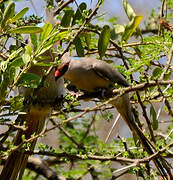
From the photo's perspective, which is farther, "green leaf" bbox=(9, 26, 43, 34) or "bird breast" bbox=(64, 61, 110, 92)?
"bird breast" bbox=(64, 61, 110, 92)

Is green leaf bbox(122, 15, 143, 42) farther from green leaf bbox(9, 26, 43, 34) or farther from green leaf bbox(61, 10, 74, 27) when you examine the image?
green leaf bbox(9, 26, 43, 34)

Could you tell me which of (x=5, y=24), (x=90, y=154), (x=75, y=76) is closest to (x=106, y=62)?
(x=75, y=76)

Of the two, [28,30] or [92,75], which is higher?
[92,75]

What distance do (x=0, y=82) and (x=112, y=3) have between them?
93.3 inches

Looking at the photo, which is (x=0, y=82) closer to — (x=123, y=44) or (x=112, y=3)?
(x=123, y=44)

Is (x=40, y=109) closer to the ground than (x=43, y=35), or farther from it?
farther from it

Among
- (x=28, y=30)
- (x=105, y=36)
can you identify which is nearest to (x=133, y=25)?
(x=105, y=36)

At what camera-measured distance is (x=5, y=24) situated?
3.36ft

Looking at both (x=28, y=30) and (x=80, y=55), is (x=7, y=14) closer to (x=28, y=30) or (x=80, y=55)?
(x=28, y=30)

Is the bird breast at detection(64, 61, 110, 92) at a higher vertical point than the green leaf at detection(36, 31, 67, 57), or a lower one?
higher

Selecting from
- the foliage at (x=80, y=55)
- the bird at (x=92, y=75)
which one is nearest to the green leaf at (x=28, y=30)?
the foliage at (x=80, y=55)

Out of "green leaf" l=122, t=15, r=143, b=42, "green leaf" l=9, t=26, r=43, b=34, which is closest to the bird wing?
"green leaf" l=122, t=15, r=143, b=42

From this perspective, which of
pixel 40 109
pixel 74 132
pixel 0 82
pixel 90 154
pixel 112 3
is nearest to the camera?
pixel 0 82

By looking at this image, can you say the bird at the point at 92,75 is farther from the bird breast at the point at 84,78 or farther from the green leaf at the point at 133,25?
the green leaf at the point at 133,25
